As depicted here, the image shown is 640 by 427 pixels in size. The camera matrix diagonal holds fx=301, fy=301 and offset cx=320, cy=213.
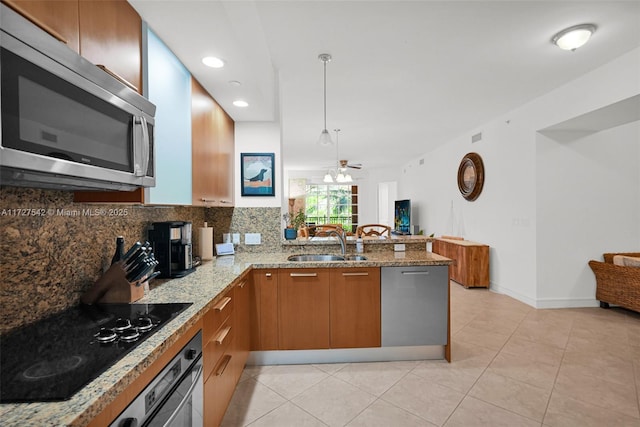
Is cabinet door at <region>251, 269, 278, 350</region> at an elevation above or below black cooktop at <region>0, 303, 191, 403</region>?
below

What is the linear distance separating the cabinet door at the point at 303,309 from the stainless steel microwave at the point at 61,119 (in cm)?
A: 140

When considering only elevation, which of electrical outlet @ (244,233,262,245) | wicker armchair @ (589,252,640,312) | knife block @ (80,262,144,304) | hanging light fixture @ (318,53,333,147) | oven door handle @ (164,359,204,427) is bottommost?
wicker armchair @ (589,252,640,312)

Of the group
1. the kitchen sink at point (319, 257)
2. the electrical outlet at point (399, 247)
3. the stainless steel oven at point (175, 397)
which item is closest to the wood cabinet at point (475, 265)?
the electrical outlet at point (399, 247)

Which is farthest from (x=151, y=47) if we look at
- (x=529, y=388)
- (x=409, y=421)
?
(x=529, y=388)

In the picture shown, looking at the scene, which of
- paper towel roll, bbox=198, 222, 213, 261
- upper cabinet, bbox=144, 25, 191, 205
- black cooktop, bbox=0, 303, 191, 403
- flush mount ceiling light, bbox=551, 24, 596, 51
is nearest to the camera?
black cooktop, bbox=0, 303, 191, 403

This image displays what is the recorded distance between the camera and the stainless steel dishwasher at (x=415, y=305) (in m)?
2.39

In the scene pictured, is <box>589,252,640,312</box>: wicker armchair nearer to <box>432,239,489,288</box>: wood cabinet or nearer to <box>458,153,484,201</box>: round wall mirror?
<box>432,239,489,288</box>: wood cabinet

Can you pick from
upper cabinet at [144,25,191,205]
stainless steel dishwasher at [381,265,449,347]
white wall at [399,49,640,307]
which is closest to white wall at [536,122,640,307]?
white wall at [399,49,640,307]

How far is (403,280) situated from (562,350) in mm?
1694

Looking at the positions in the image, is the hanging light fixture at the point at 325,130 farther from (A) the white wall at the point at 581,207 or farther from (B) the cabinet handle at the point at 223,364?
(A) the white wall at the point at 581,207

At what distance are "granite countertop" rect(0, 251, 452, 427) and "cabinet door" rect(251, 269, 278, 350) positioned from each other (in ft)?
0.34

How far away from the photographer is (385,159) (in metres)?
8.39

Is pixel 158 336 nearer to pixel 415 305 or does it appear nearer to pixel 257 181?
pixel 415 305

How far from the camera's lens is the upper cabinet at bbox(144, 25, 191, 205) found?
1.52 m
